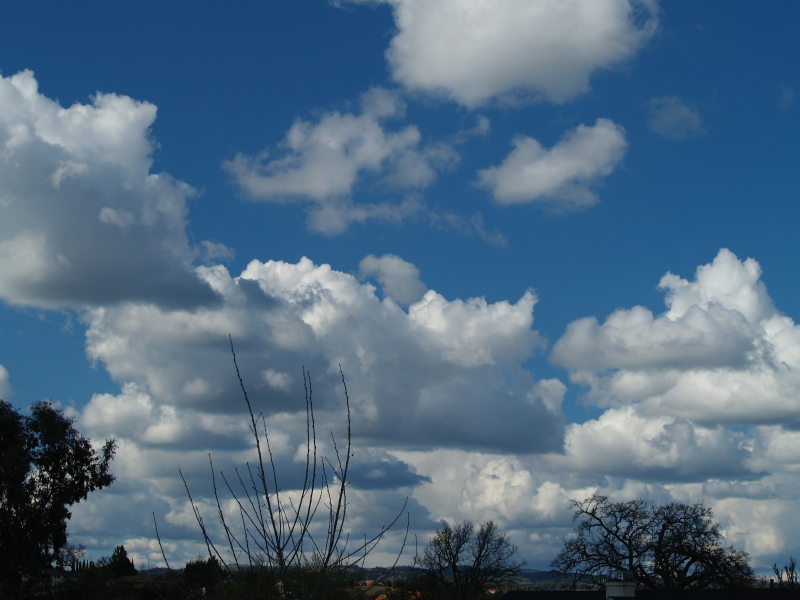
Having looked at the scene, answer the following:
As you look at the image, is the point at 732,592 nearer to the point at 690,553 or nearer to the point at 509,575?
the point at 690,553

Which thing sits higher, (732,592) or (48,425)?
(48,425)

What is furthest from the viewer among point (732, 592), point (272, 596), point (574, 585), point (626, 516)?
point (626, 516)

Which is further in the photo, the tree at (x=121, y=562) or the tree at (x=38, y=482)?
the tree at (x=121, y=562)

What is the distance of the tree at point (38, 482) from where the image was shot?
1711 inches

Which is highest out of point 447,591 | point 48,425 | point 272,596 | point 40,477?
point 48,425

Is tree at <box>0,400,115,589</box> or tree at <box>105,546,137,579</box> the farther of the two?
tree at <box>105,546,137,579</box>

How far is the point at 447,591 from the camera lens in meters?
63.3

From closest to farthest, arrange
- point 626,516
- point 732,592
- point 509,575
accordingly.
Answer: point 732,592 → point 626,516 → point 509,575

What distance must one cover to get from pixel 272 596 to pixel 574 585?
57643 millimetres

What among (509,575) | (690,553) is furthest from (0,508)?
(690,553)

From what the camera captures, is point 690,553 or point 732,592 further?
point 690,553

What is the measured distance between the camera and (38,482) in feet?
150

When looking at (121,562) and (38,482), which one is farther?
(121,562)

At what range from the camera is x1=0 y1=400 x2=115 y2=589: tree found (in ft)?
143
